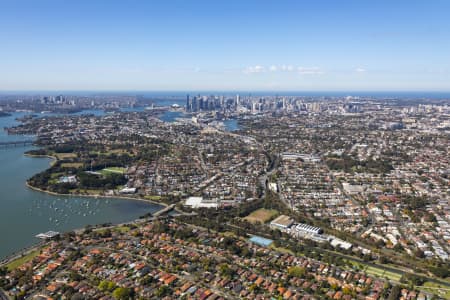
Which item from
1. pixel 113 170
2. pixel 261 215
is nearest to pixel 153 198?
pixel 261 215

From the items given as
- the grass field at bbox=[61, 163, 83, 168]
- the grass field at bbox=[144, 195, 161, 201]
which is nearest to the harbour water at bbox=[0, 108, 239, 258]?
the grass field at bbox=[144, 195, 161, 201]

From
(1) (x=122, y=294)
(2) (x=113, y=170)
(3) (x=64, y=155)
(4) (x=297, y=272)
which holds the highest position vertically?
(3) (x=64, y=155)

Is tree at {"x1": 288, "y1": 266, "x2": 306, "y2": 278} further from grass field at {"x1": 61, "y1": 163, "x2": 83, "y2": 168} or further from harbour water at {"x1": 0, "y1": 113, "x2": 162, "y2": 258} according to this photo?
grass field at {"x1": 61, "y1": 163, "x2": 83, "y2": 168}

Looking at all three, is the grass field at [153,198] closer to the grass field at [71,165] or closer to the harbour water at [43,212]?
the harbour water at [43,212]

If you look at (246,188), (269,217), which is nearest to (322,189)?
(246,188)

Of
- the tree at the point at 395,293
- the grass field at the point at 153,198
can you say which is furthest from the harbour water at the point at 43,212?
the tree at the point at 395,293

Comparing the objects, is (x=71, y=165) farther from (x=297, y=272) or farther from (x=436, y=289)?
(x=436, y=289)
